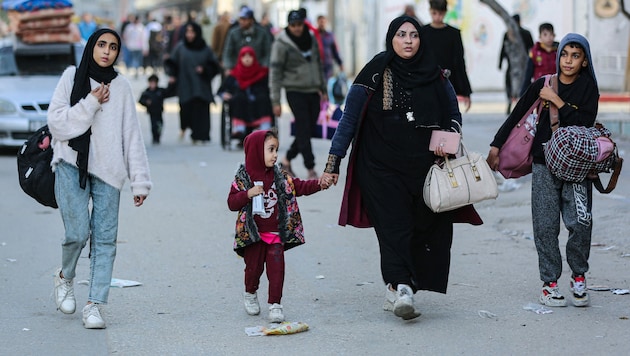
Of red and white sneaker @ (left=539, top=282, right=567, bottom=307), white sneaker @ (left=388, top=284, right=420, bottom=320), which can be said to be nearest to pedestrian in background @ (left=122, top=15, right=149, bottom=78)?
red and white sneaker @ (left=539, top=282, right=567, bottom=307)

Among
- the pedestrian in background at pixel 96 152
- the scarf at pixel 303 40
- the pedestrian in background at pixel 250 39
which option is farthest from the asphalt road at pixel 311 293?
the pedestrian in background at pixel 250 39

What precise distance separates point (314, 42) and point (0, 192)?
3679 millimetres

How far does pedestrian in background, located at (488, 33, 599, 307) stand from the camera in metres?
7.09

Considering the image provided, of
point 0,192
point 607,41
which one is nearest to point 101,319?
point 0,192

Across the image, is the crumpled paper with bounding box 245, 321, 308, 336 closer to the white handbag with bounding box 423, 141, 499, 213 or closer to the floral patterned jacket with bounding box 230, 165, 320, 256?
the floral patterned jacket with bounding box 230, 165, 320, 256

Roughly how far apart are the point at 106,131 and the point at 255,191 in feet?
2.92

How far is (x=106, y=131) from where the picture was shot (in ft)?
22.3

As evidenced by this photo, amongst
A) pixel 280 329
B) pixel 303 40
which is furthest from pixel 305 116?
pixel 280 329

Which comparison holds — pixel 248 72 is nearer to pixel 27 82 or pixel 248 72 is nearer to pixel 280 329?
pixel 27 82

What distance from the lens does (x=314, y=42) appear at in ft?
43.4

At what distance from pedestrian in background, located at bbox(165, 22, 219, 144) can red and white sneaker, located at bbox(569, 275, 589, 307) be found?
1144cm

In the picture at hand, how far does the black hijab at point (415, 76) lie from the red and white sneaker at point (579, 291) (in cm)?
123

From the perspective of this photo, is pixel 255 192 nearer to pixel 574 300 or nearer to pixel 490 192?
pixel 490 192

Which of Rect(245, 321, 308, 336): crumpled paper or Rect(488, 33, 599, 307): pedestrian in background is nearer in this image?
Rect(245, 321, 308, 336): crumpled paper
